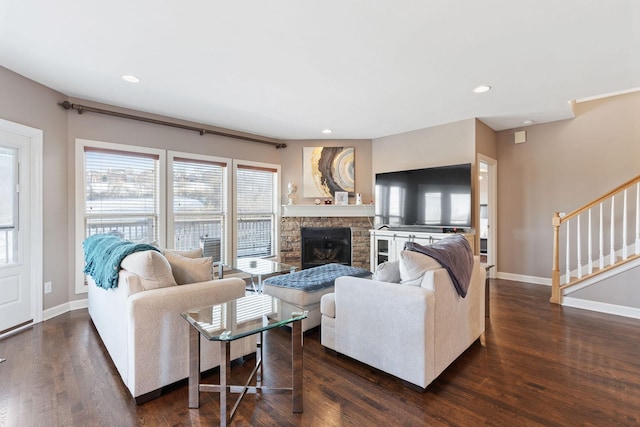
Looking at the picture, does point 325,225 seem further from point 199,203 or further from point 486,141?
point 486,141

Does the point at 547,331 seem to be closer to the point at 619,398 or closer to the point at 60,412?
the point at 619,398

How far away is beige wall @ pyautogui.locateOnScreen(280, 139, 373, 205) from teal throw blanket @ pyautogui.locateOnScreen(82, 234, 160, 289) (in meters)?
3.27

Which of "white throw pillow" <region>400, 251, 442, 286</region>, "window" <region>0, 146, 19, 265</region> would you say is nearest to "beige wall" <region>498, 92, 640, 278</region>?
"white throw pillow" <region>400, 251, 442, 286</region>

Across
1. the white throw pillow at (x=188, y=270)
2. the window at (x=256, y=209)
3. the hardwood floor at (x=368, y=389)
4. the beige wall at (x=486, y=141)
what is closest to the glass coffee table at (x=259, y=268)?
the hardwood floor at (x=368, y=389)

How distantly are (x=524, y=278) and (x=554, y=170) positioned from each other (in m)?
1.80

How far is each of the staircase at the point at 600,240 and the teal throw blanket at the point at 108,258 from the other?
183 inches

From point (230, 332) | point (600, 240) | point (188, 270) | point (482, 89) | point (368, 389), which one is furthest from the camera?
point (600, 240)

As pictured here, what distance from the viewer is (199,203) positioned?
15.1 ft

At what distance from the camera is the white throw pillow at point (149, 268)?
1.95 metres

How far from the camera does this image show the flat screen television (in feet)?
14.0

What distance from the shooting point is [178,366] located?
198cm

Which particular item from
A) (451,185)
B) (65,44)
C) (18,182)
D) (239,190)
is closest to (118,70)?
(65,44)

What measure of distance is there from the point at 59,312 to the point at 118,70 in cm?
280

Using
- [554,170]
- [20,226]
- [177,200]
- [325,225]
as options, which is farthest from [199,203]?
[554,170]
